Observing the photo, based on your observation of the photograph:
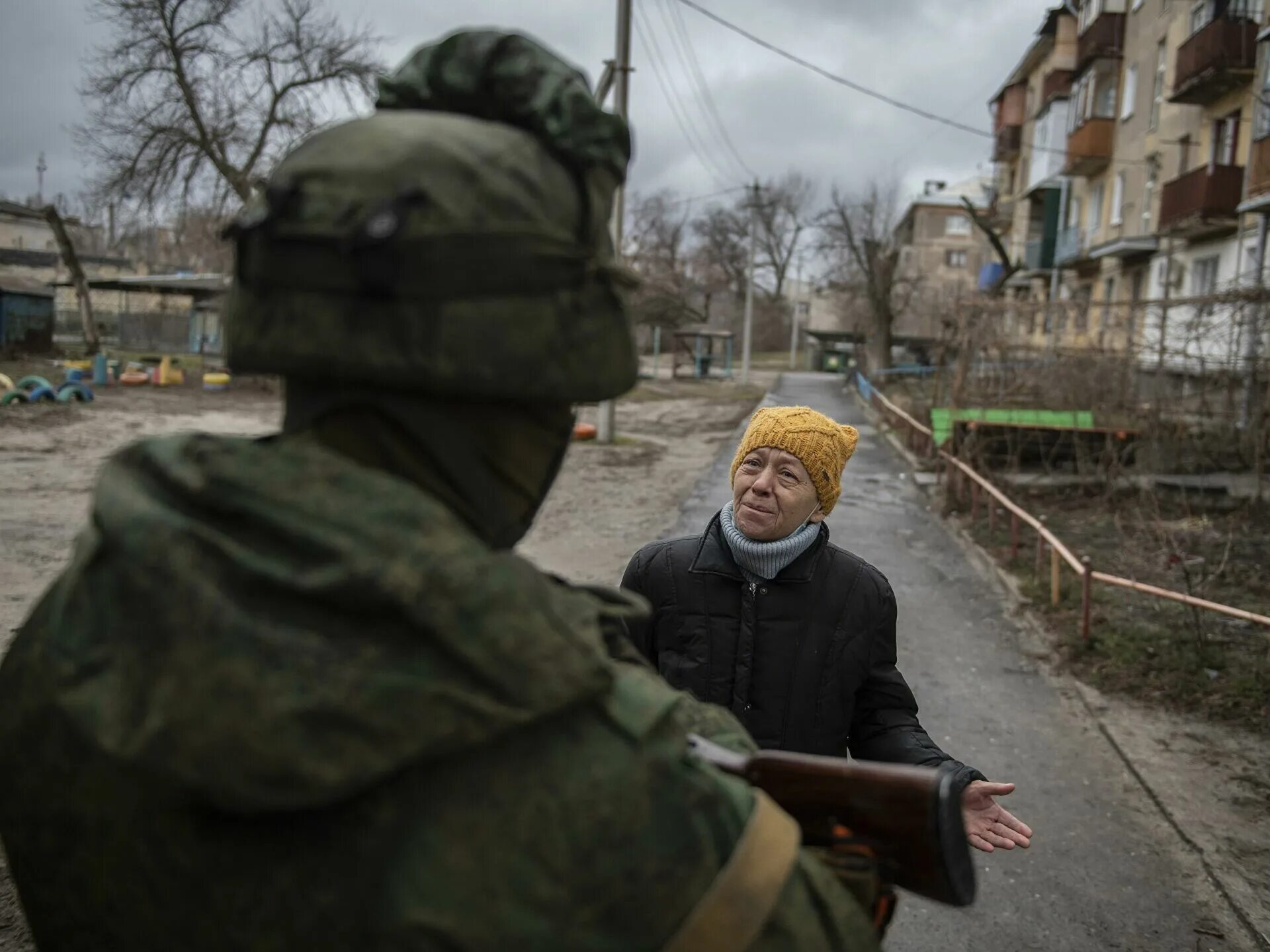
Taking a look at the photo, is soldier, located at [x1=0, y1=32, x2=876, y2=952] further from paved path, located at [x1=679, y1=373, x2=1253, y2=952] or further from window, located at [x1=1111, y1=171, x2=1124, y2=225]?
window, located at [x1=1111, y1=171, x2=1124, y2=225]

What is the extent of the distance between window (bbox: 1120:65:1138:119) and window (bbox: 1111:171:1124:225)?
162cm

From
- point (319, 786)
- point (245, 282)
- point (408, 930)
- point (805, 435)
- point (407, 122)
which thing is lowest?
point (408, 930)

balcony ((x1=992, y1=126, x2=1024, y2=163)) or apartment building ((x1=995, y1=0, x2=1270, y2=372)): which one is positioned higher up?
balcony ((x1=992, y1=126, x2=1024, y2=163))

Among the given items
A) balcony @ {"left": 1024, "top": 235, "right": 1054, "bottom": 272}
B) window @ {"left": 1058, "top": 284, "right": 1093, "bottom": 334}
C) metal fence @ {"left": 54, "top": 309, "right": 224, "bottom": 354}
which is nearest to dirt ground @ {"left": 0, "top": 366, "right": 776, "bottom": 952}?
window @ {"left": 1058, "top": 284, "right": 1093, "bottom": 334}

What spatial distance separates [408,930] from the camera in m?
0.74

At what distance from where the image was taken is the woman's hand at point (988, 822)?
1871 millimetres

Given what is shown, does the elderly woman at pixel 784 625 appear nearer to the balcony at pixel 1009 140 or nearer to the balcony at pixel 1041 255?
the balcony at pixel 1041 255

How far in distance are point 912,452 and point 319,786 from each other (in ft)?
54.6

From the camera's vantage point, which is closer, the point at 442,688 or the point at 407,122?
the point at 442,688

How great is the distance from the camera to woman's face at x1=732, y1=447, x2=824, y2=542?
2.54 meters

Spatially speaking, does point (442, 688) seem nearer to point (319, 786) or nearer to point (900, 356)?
point (319, 786)

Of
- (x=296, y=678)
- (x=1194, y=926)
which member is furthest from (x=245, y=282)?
(x=1194, y=926)

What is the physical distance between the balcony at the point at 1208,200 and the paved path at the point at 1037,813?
15659 millimetres

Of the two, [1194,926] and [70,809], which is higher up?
[70,809]
